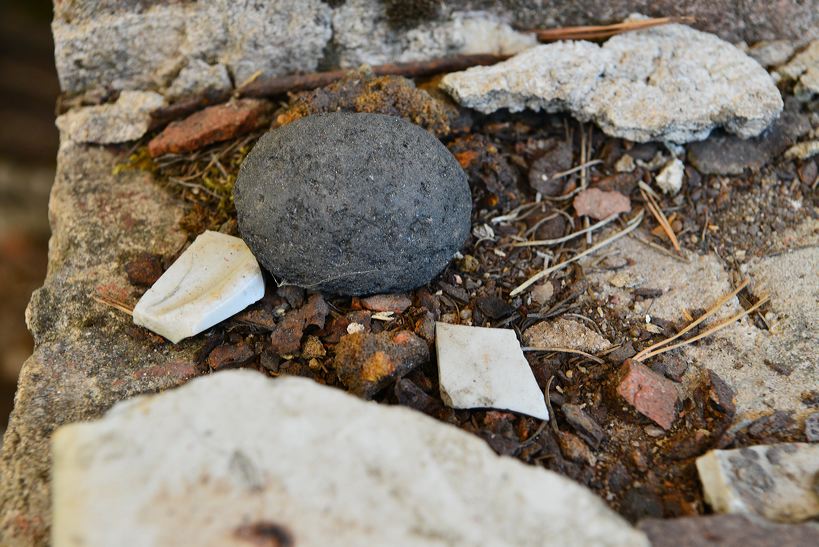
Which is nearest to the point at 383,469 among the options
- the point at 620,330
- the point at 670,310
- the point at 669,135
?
the point at 620,330

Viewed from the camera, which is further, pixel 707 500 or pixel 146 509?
pixel 707 500

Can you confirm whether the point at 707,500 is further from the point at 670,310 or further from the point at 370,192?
the point at 370,192

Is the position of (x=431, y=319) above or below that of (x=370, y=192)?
below

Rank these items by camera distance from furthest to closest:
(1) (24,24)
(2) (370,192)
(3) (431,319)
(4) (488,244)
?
(1) (24,24) < (4) (488,244) < (3) (431,319) < (2) (370,192)

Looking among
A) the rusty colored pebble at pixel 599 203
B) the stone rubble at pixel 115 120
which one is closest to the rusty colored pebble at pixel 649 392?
the rusty colored pebble at pixel 599 203

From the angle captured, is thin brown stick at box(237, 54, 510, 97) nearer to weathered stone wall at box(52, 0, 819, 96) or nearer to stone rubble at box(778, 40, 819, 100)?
weathered stone wall at box(52, 0, 819, 96)

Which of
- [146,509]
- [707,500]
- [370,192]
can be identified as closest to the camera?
[146,509]

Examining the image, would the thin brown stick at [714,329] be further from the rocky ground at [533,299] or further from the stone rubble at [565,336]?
the stone rubble at [565,336]
